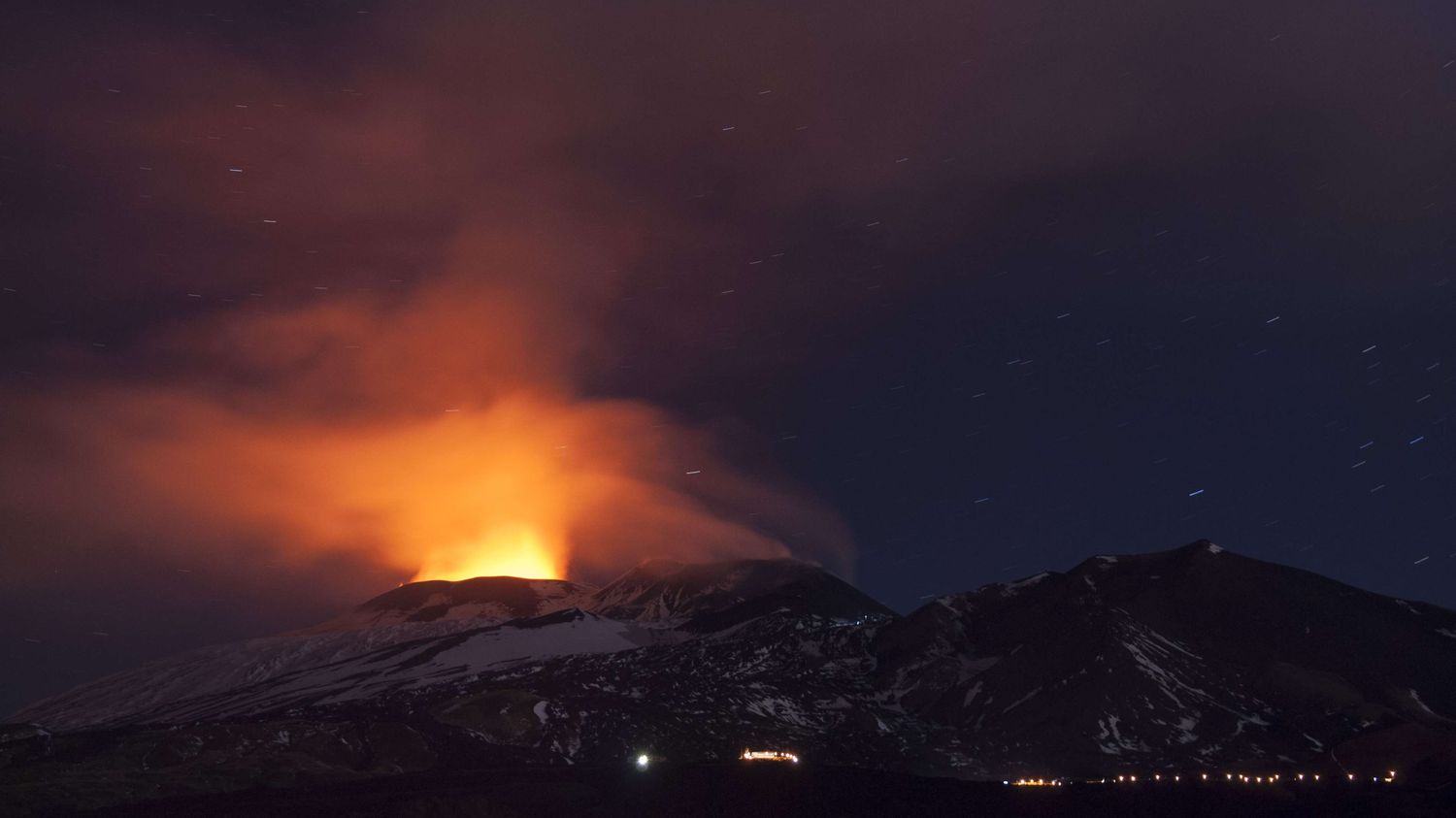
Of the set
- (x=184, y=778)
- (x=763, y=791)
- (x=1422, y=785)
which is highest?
(x=184, y=778)

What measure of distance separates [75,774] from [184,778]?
1905 centimetres

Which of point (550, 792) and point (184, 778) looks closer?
point (550, 792)

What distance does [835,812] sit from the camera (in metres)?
149

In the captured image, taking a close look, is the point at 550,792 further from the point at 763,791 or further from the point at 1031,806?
the point at 1031,806

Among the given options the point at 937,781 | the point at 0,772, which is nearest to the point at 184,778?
the point at 0,772

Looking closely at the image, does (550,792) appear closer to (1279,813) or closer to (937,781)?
(937,781)

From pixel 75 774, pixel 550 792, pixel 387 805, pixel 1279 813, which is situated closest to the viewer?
pixel 1279 813

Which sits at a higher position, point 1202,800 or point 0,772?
point 0,772

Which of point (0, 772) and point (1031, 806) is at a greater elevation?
point (0, 772)

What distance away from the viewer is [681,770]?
198m

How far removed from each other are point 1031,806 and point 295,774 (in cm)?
13304

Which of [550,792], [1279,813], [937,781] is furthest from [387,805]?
[1279,813]

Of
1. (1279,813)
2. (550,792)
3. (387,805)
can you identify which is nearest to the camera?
(1279,813)

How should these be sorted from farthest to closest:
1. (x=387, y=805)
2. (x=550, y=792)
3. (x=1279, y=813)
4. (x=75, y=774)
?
(x=75, y=774) < (x=550, y=792) < (x=387, y=805) < (x=1279, y=813)
